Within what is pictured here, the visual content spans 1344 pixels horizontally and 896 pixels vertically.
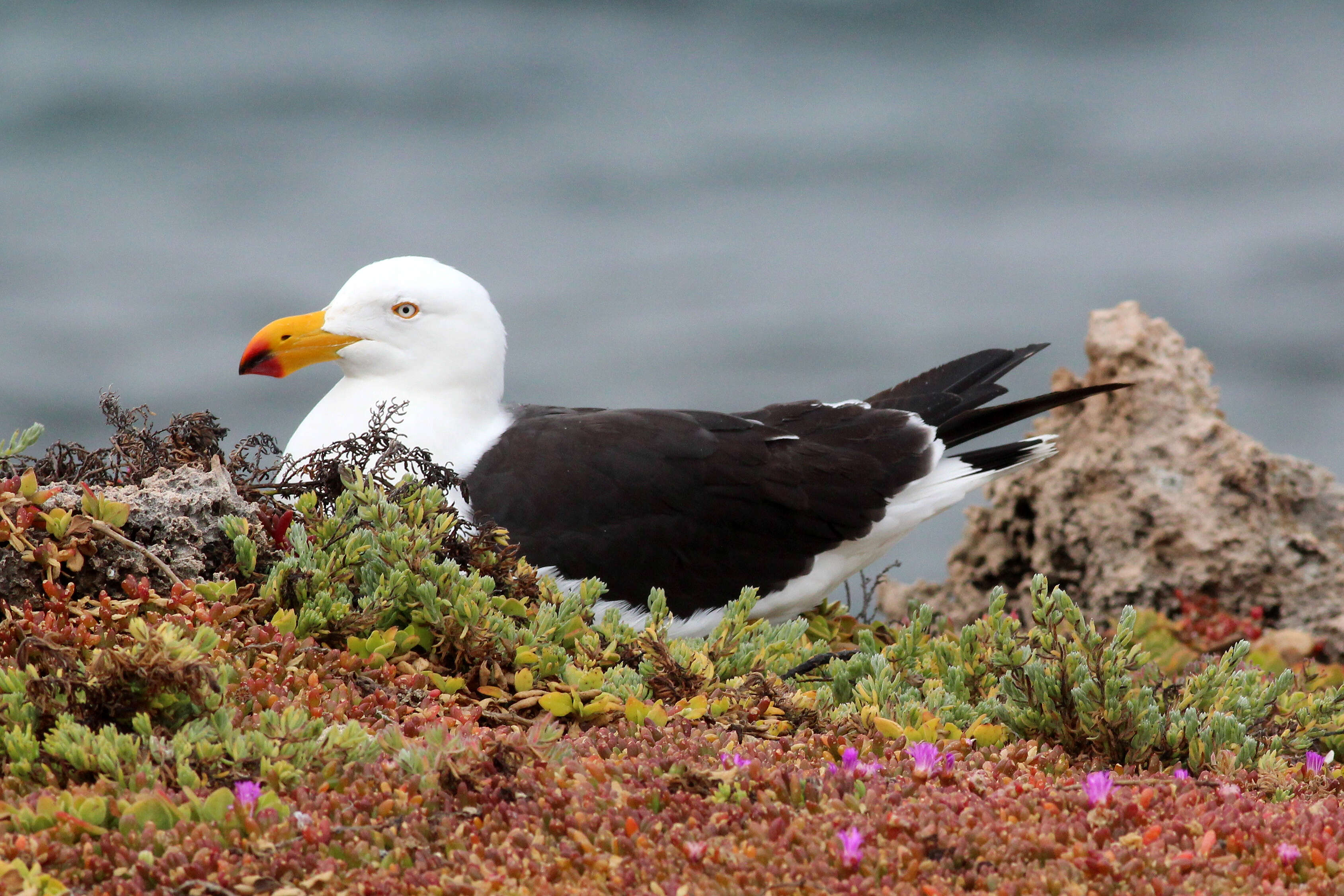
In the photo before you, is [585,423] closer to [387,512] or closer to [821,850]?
[387,512]

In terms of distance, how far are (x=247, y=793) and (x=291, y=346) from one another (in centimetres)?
416

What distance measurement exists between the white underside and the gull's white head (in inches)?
56.5

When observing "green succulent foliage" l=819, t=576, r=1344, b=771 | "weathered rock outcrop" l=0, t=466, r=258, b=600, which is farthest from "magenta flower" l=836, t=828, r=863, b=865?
"weathered rock outcrop" l=0, t=466, r=258, b=600

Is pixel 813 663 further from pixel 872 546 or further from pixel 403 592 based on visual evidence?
pixel 872 546

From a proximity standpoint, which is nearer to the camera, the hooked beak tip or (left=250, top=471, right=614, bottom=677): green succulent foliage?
(left=250, top=471, right=614, bottom=677): green succulent foliage

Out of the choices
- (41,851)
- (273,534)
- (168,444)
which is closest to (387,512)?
(273,534)

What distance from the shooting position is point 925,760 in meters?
2.25

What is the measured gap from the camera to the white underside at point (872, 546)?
220 inches

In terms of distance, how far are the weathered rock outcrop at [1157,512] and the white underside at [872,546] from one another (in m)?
1.13

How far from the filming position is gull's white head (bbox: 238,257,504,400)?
5.90 metres

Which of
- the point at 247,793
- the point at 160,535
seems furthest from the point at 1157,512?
the point at 247,793

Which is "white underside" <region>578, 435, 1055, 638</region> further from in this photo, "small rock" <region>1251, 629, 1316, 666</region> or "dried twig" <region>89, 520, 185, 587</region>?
"dried twig" <region>89, 520, 185, 587</region>

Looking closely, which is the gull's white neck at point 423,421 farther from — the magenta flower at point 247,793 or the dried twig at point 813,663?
the magenta flower at point 247,793

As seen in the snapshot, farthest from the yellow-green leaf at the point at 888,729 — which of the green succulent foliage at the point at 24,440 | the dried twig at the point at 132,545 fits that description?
the green succulent foliage at the point at 24,440
